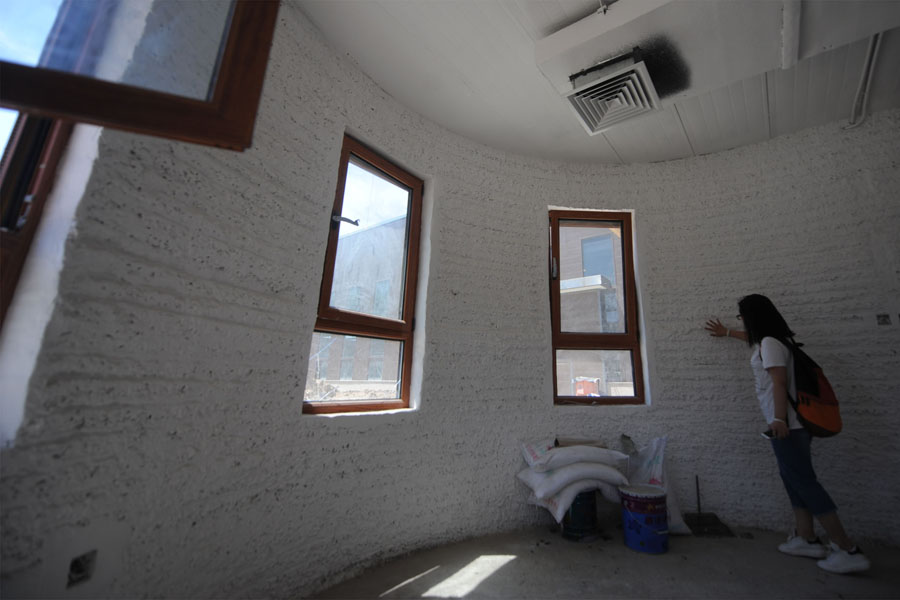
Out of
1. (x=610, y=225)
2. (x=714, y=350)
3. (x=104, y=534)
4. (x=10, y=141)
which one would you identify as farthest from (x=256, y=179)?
(x=714, y=350)

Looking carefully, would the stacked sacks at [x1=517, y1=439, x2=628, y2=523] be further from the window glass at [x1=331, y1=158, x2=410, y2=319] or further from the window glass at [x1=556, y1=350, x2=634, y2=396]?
the window glass at [x1=331, y1=158, x2=410, y2=319]

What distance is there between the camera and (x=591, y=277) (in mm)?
2955

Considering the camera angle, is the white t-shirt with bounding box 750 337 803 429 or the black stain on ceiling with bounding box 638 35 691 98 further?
the white t-shirt with bounding box 750 337 803 429

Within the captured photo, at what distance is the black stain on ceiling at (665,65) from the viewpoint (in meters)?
1.88

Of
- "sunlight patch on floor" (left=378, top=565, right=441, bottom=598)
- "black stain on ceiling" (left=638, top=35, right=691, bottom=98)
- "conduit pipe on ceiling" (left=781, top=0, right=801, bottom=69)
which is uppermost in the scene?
"black stain on ceiling" (left=638, top=35, right=691, bottom=98)

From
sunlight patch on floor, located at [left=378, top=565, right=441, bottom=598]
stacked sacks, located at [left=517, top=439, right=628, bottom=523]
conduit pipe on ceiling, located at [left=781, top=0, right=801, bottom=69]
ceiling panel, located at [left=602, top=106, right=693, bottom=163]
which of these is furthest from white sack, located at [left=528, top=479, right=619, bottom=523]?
conduit pipe on ceiling, located at [left=781, top=0, right=801, bottom=69]

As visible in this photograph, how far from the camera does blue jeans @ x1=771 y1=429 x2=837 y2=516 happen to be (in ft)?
6.22

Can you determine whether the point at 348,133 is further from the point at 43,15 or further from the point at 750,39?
the point at 750,39

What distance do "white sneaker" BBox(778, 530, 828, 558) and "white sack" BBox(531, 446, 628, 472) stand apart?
0.90 m

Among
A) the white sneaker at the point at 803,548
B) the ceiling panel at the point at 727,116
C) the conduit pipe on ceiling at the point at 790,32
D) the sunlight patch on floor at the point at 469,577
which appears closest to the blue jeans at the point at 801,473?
the white sneaker at the point at 803,548

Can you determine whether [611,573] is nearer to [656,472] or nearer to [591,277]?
[656,472]

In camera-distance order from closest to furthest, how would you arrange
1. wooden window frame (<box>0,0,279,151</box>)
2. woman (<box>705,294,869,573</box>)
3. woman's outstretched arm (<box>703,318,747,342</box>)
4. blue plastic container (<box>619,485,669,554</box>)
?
wooden window frame (<box>0,0,279,151</box>), woman (<box>705,294,869,573</box>), blue plastic container (<box>619,485,669,554</box>), woman's outstretched arm (<box>703,318,747,342</box>)

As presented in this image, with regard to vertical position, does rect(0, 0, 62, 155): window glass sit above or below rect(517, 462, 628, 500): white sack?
above

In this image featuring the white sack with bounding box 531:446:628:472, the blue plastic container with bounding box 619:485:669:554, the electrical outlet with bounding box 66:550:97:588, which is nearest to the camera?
the electrical outlet with bounding box 66:550:97:588
